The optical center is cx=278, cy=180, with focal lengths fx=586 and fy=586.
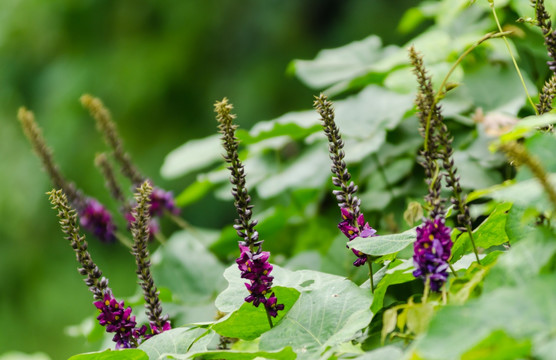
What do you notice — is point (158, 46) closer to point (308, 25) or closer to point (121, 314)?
point (308, 25)

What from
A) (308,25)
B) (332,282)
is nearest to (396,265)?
(332,282)

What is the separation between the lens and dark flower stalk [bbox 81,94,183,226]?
1410 millimetres

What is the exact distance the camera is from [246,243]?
0.82m

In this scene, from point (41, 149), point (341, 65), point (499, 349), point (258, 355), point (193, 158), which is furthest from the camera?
point (193, 158)

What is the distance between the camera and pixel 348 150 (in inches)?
62.1

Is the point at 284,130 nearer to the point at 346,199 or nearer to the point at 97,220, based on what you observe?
the point at 97,220

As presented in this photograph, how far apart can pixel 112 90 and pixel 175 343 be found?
3.51 m

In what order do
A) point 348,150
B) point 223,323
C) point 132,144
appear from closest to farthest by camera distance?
point 223,323, point 348,150, point 132,144

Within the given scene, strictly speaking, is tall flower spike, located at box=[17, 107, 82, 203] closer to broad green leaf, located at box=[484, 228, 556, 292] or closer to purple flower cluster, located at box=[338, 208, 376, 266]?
purple flower cluster, located at box=[338, 208, 376, 266]

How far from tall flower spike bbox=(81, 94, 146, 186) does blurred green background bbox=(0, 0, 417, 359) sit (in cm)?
209

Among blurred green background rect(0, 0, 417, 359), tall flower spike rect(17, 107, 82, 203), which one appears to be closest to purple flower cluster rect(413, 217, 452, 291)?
tall flower spike rect(17, 107, 82, 203)

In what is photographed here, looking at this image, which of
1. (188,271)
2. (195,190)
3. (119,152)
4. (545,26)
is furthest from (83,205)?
(545,26)

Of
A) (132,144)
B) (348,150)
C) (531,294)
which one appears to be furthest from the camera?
(132,144)

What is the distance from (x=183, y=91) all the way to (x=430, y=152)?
3426 mm
